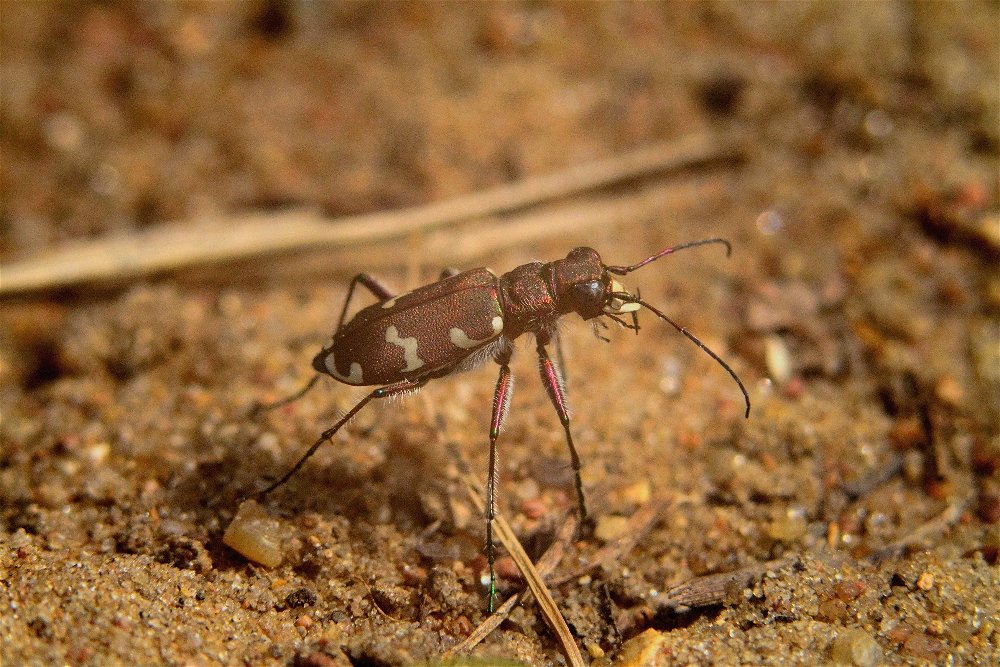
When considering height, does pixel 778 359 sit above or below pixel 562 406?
below

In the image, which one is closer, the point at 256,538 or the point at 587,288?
the point at 256,538

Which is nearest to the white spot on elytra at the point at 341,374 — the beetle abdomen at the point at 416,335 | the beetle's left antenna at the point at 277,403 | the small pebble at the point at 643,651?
the beetle abdomen at the point at 416,335

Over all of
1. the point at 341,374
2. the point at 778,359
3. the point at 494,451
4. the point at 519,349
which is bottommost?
the point at 778,359

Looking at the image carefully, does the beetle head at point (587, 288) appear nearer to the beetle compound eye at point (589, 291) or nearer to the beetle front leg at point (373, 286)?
the beetle compound eye at point (589, 291)

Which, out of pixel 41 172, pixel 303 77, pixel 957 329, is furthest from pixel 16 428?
pixel 957 329

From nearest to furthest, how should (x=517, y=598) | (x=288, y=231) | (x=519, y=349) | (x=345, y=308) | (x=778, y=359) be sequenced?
(x=517, y=598) < (x=519, y=349) < (x=345, y=308) < (x=778, y=359) < (x=288, y=231)

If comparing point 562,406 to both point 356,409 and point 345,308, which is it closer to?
point 356,409

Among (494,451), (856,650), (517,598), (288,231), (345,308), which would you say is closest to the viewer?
(856,650)

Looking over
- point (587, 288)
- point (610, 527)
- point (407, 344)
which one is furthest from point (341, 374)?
point (610, 527)
